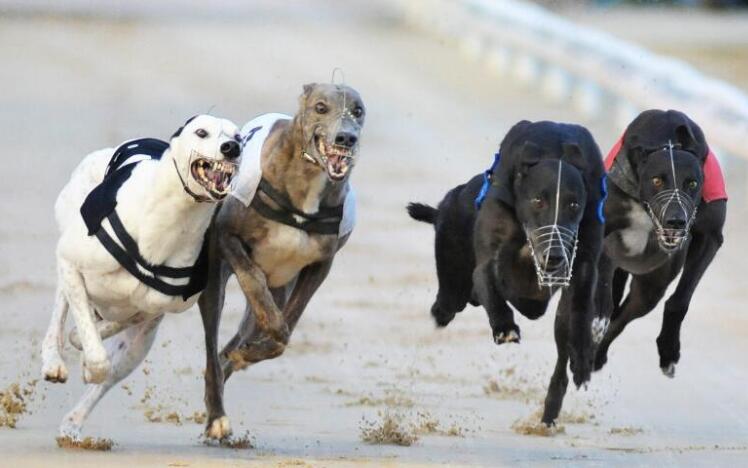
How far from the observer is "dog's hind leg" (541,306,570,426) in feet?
25.0

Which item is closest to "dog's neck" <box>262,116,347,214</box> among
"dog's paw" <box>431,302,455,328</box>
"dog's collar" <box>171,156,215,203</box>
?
"dog's collar" <box>171,156,215,203</box>

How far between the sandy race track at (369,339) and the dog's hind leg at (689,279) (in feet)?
1.20

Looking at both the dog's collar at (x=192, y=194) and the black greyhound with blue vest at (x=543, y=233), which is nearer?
the dog's collar at (x=192, y=194)

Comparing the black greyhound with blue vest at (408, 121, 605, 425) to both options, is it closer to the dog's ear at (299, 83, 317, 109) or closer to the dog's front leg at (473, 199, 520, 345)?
the dog's front leg at (473, 199, 520, 345)

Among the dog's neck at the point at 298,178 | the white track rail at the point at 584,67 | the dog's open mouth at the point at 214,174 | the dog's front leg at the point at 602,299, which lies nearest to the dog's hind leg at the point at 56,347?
the dog's open mouth at the point at 214,174

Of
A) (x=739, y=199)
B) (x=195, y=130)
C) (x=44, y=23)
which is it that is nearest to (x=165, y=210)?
(x=195, y=130)

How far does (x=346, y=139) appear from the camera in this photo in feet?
24.3

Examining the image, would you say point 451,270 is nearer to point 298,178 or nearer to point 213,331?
point 298,178

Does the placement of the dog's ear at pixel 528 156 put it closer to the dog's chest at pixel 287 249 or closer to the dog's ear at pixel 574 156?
the dog's ear at pixel 574 156

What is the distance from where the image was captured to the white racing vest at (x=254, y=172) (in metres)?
7.64

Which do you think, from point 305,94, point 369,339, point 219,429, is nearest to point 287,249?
point 305,94

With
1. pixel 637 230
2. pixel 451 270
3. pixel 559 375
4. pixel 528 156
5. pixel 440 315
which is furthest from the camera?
pixel 440 315

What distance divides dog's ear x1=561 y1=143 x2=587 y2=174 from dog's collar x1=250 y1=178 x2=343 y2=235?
0.86m

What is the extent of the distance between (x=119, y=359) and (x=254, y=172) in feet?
2.84
